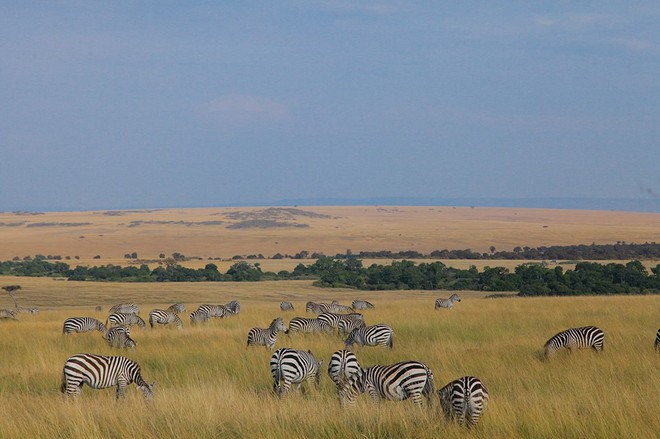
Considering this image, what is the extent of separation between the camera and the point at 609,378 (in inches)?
512

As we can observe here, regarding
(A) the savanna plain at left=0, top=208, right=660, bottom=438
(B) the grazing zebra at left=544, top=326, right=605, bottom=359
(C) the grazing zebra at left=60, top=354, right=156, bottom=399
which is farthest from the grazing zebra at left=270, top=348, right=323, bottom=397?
(B) the grazing zebra at left=544, top=326, right=605, bottom=359

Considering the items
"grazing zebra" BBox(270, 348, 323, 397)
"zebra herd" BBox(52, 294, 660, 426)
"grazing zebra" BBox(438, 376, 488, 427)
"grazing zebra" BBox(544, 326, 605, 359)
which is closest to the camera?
"grazing zebra" BBox(438, 376, 488, 427)

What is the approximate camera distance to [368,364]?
15742 millimetres

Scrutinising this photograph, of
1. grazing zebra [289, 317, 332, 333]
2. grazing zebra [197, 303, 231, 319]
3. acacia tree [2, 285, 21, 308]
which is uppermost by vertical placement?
grazing zebra [289, 317, 332, 333]

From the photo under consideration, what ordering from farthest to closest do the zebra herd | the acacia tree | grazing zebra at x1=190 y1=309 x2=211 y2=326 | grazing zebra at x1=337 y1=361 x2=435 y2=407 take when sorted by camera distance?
1. the acacia tree
2. grazing zebra at x1=190 y1=309 x2=211 y2=326
3. grazing zebra at x1=337 y1=361 x2=435 y2=407
4. the zebra herd

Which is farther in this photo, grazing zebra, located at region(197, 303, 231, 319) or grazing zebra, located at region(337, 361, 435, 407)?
grazing zebra, located at region(197, 303, 231, 319)

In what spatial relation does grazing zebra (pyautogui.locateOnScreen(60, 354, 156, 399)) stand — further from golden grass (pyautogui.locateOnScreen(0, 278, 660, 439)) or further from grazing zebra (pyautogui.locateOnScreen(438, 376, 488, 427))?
grazing zebra (pyautogui.locateOnScreen(438, 376, 488, 427))

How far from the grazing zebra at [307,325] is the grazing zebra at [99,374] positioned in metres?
8.21

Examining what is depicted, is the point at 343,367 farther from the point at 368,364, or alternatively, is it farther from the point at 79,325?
the point at 79,325

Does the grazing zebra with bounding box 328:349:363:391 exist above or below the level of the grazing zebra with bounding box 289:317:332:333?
above

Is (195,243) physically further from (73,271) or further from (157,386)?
(157,386)

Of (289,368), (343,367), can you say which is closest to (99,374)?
(289,368)

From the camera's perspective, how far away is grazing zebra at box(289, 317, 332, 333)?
2070 centimetres

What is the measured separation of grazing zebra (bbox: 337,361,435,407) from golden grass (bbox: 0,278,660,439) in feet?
0.69
